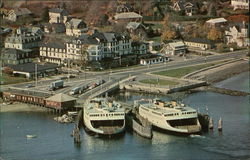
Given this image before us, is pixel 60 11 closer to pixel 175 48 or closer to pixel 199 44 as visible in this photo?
pixel 199 44

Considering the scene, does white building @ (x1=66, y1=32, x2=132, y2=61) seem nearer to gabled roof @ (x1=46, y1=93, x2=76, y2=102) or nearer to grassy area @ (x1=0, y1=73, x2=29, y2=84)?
grassy area @ (x1=0, y1=73, x2=29, y2=84)

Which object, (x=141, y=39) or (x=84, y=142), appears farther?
(x=141, y=39)

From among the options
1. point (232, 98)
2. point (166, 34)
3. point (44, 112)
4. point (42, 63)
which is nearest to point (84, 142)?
point (44, 112)

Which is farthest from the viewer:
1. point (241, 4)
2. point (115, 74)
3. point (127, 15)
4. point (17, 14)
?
point (241, 4)

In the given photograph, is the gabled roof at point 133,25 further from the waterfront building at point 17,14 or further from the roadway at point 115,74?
the waterfront building at point 17,14

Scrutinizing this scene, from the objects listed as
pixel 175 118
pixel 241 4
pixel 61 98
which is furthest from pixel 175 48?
pixel 175 118

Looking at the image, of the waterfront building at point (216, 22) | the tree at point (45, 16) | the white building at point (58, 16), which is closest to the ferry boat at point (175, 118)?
the waterfront building at point (216, 22)

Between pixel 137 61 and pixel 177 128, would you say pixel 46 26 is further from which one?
pixel 177 128
